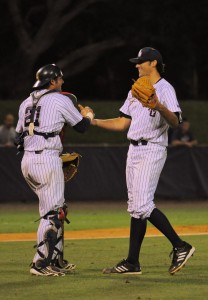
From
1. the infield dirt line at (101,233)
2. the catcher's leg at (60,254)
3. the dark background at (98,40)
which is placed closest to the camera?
the catcher's leg at (60,254)

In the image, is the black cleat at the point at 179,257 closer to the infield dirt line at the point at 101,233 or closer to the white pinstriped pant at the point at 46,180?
the white pinstriped pant at the point at 46,180

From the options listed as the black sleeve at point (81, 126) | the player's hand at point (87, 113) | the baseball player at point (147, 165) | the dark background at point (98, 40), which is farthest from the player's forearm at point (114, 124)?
the dark background at point (98, 40)

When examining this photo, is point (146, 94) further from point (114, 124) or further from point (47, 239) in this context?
point (47, 239)

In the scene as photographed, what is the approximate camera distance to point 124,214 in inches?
724

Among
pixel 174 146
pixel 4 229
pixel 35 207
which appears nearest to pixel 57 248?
pixel 4 229

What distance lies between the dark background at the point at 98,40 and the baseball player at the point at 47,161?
24462mm

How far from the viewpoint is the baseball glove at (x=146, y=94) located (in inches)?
364

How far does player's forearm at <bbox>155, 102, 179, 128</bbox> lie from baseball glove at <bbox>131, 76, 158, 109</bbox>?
7 cm

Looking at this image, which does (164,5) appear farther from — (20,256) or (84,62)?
(20,256)

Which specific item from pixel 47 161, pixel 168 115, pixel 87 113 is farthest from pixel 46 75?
pixel 168 115

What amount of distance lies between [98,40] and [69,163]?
28.0 m

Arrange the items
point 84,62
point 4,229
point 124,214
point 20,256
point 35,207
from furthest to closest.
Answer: point 84,62, point 35,207, point 124,214, point 4,229, point 20,256

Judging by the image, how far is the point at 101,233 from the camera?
14523 millimetres

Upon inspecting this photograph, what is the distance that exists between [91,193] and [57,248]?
11.1 m
